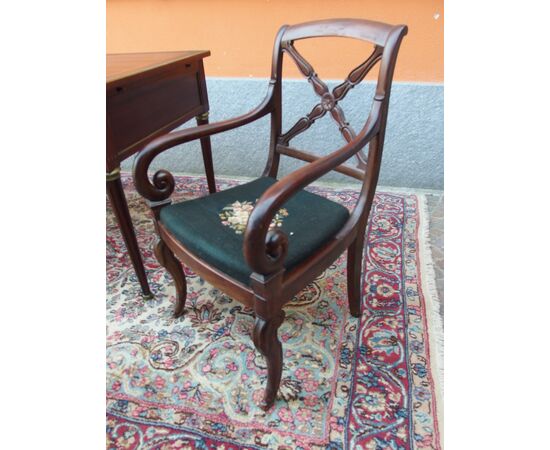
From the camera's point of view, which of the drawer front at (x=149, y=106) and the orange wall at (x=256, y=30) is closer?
the drawer front at (x=149, y=106)

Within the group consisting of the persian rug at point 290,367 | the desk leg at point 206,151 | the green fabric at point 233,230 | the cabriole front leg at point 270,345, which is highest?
the desk leg at point 206,151

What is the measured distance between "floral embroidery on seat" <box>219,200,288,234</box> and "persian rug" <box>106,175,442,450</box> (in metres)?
0.48

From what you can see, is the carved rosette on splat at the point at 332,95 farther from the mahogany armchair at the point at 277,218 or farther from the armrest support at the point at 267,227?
the armrest support at the point at 267,227

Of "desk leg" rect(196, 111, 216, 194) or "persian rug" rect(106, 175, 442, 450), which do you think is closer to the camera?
"persian rug" rect(106, 175, 442, 450)

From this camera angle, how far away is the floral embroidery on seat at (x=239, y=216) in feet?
3.51

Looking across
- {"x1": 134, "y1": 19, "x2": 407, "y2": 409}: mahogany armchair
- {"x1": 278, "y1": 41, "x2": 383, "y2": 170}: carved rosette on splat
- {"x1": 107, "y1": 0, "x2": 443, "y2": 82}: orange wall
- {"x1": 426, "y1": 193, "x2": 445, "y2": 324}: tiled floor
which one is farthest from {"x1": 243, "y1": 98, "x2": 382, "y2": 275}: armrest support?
{"x1": 107, "y1": 0, "x2": 443, "y2": 82}: orange wall

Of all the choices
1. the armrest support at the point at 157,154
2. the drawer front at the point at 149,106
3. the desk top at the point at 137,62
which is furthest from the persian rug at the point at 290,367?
the desk top at the point at 137,62

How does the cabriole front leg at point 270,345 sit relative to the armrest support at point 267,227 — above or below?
below

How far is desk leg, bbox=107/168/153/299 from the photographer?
3.99 ft

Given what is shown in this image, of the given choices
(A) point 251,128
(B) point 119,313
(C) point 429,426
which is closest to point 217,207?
(B) point 119,313

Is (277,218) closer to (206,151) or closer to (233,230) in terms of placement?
(233,230)

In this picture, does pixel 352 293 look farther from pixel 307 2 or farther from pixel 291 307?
pixel 307 2

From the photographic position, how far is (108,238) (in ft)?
6.21

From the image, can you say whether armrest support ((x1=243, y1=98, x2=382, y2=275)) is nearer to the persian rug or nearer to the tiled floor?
the persian rug
